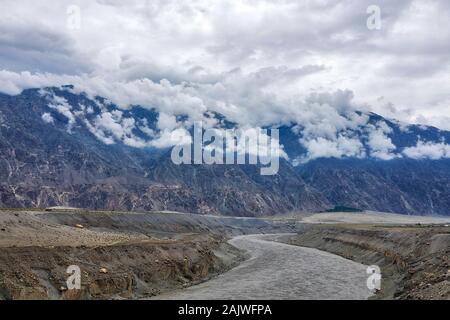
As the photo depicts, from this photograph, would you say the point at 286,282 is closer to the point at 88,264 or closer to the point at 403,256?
the point at 88,264

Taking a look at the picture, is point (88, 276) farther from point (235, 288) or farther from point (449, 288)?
point (449, 288)

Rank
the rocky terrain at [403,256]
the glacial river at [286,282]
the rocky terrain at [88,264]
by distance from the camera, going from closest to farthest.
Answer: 1. the rocky terrain at [88,264]
2. the rocky terrain at [403,256]
3. the glacial river at [286,282]

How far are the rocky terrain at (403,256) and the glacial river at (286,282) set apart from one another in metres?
4.47

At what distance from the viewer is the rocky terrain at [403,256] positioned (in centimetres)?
6088

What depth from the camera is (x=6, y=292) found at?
48031mm

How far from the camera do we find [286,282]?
250ft

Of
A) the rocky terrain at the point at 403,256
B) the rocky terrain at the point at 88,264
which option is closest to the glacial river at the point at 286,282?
the rocky terrain at the point at 88,264

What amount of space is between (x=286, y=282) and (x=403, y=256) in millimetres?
30530

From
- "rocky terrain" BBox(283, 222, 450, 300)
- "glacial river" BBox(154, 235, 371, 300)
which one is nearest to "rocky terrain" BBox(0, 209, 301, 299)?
"glacial river" BBox(154, 235, 371, 300)

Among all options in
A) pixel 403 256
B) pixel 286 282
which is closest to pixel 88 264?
pixel 286 282

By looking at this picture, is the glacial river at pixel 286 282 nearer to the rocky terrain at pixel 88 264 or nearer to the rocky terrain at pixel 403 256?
the rocky terrain at pixel 88 264

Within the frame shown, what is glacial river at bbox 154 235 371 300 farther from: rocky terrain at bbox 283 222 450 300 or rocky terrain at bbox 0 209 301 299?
rocky terrain at bbox 283 222 450 300
